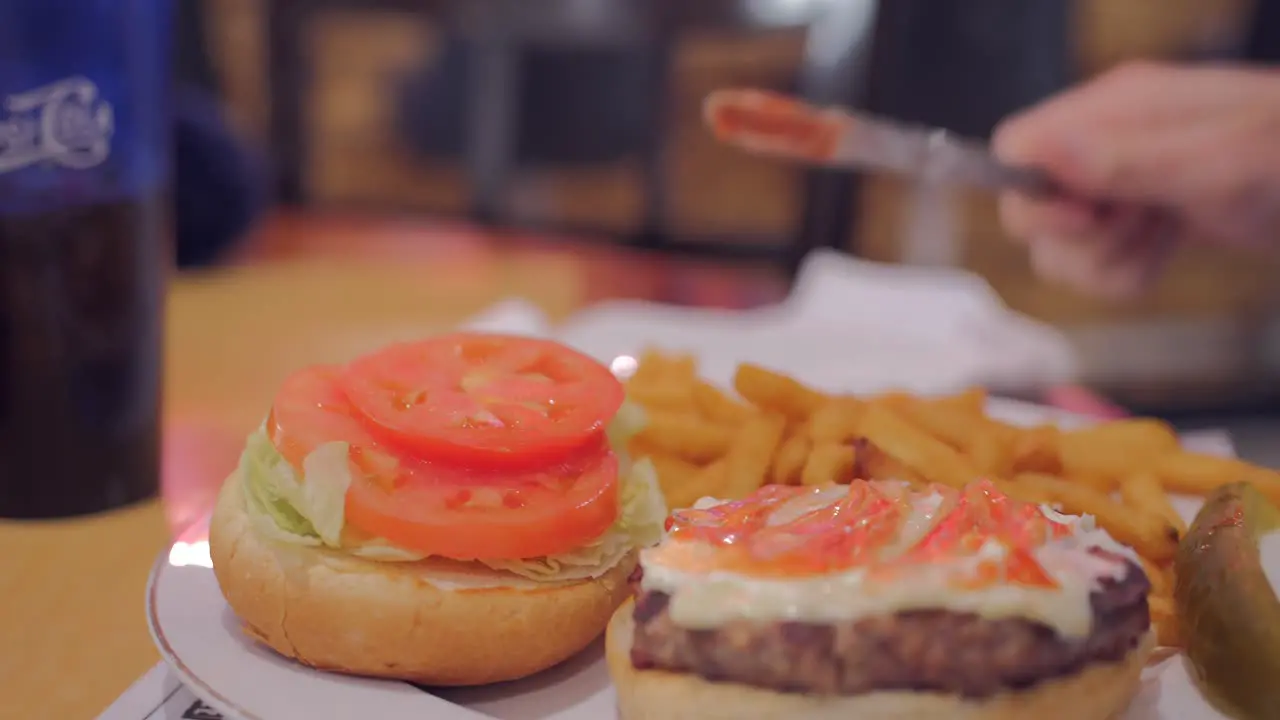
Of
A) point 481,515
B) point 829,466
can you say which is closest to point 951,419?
point 829,466

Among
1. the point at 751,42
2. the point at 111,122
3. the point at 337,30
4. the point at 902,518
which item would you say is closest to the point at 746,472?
the point at 902,518

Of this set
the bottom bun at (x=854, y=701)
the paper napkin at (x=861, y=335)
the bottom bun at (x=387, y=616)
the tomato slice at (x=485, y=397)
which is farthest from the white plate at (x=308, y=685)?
the paper napkin at (x=861, y=335)

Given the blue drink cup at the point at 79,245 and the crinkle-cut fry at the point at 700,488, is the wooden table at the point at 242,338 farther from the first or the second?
the crinkle-cut fry at the point at 700,488

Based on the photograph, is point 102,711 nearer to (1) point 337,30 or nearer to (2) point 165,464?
(2) point 165,464

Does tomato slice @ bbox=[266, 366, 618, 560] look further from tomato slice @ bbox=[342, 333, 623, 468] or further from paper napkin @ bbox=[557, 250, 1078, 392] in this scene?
paper napkin @ bbox=[557, 250, 1078, 392]

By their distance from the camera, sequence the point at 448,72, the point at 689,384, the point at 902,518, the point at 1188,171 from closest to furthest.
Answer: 1. the point at 902,518
2. the point at 689,384
3. the point at 1188,171
4. the point at 448,72

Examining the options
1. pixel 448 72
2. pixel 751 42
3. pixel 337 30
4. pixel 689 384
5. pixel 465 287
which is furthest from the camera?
pixel 337 30

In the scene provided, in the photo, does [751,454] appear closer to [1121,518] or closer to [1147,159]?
[1121,518]

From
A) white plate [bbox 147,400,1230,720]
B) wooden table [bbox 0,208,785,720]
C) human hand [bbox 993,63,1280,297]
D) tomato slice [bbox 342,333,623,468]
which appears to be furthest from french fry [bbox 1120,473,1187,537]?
wooden table [bbox 0,208,785,720]
